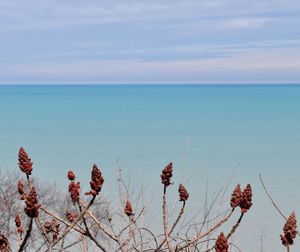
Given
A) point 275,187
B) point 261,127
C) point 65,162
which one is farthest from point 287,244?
point 261,127

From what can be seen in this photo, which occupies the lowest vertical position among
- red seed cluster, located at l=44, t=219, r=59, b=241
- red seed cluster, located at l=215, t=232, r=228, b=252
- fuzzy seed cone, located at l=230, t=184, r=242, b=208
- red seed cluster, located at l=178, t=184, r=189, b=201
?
red seed cluster, located at l=44, t=219, r=59, b=241

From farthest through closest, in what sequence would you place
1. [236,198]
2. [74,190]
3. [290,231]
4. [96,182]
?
[74,190], [236,198], [96,182], [290,231]

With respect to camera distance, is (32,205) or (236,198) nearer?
(32,205)

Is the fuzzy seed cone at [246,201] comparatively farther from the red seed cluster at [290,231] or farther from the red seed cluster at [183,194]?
the red seed cluster at [183,194]

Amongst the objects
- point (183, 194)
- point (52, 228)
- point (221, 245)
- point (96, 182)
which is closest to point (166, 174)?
point (183, 194)

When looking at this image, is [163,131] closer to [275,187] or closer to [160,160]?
[160,160]

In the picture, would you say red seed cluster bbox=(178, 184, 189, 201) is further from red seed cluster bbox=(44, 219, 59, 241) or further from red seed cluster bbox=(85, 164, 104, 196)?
red seed cluster bbox=(44, 219, 59, 241)

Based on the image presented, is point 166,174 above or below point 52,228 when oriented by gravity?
above

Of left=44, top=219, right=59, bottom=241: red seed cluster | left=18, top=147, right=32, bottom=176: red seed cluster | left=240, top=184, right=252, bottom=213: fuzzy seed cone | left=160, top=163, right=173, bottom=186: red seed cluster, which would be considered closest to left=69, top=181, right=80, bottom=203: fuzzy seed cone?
left=18, top=147, right=32, bottom=176: red seed cluster

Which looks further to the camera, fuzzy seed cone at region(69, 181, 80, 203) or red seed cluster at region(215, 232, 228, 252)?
fuzzy seed cone at region(69, 181, 80, 203)

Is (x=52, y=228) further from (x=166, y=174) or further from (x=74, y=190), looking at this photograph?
(x=166, y=174)

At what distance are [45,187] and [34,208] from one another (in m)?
32.1

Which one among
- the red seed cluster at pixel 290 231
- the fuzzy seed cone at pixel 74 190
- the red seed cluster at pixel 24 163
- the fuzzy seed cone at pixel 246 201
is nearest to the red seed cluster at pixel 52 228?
Result: the fuzzy seed cone at pixel 74 190

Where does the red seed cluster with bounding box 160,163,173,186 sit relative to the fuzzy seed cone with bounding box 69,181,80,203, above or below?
above
